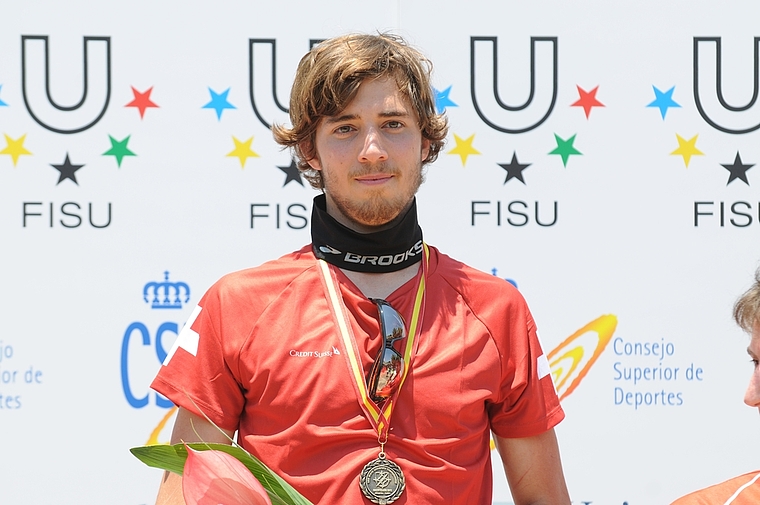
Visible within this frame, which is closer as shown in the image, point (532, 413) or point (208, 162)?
point (532, 413)

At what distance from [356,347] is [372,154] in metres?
0.38

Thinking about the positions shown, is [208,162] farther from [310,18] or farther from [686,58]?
[686,58]

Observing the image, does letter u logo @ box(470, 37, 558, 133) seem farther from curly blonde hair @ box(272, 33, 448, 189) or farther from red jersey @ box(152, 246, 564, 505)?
red jersey @ box(152, 246, 564, 505)

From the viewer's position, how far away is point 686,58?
9.15 feet

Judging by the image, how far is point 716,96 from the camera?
9.19 ft

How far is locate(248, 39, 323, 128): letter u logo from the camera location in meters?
2.74

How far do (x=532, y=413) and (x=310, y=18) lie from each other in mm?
1453

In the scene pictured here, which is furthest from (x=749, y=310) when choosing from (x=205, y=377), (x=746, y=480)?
(x=205, y=377)

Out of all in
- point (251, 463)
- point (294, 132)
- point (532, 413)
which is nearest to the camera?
point (251, 463)

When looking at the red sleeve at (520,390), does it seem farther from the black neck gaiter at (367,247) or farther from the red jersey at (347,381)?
A: the black neck gaiter at (367,247)

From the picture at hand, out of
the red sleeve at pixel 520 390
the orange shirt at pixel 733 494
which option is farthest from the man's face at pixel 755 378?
the red sleeve at pixel 520 390

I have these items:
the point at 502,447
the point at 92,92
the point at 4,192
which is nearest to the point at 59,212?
the point at 4,192

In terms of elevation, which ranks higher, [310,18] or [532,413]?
[310,18]

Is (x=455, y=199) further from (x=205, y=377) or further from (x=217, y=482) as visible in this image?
(x=217, y=482)
